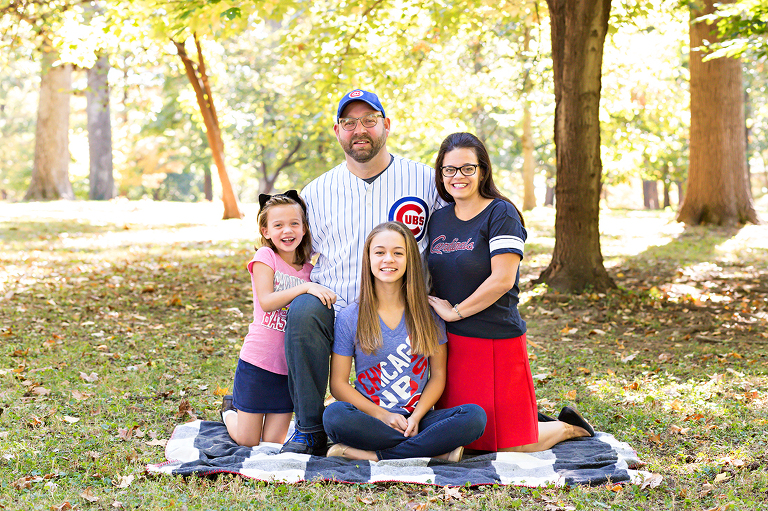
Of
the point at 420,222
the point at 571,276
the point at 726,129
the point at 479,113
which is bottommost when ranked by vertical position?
the point at 571,276

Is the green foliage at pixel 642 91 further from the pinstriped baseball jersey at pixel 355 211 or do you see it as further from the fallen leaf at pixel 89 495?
the fallen leaf at pixel 89 495

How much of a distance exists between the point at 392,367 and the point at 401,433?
35 centimetres

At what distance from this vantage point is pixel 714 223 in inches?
540

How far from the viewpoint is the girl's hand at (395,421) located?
11.9ft

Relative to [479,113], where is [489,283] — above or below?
below

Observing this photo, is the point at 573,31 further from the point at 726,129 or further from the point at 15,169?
the point at 15,169

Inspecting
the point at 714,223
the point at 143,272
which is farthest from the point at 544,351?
the point at 714,223

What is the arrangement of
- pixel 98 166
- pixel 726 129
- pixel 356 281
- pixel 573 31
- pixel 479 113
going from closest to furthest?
pixel 356 281
pixel 573 31
pixel 726 129
pixel 479 113
pixel 98 166

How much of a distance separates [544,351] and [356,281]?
288cm

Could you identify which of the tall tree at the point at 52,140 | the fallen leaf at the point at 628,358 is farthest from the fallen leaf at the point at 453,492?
the tall tree at the point at 52,140

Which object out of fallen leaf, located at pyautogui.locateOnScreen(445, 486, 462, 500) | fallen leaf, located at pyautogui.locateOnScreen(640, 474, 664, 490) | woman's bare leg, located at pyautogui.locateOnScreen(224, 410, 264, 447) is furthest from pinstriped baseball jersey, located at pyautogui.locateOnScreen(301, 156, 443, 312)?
fallen leaf, located at pyautogui.locateOnScreen(640, 474, 664, 490)

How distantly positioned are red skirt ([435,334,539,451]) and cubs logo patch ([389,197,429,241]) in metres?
0.67

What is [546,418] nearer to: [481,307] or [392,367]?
[481,307]

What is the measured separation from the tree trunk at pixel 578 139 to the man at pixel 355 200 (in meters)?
4.20
